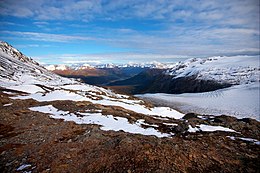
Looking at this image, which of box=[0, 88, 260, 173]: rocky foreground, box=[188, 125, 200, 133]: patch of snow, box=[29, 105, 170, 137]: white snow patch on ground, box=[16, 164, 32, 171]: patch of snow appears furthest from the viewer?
box=[188, 125, 200, 133]: patch of snow

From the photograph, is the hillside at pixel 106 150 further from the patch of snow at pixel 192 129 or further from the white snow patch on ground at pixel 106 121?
the patch of snow at pixel 192 129

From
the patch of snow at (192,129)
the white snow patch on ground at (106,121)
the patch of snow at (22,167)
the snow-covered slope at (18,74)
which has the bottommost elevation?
the patch of snow at (192,129)

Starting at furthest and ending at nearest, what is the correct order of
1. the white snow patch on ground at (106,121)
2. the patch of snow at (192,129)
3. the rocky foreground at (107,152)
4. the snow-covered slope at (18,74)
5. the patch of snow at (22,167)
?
the snow-covered slope at (18,74) → the patch of snow at (192,129) → the white snow patch on ground at (106,121) → the rocky foreground at (107,152) → the patch of snow at (22,167)

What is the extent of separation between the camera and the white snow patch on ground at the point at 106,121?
19041mm

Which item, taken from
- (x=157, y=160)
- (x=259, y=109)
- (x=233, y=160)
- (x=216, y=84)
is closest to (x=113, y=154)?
(x=157, y=160)

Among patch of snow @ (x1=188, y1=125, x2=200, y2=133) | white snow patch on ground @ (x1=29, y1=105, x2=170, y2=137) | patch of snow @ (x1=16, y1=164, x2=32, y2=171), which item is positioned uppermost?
white snow patch on ground @ (x1=29, y1=105, x2=170, y2=137)

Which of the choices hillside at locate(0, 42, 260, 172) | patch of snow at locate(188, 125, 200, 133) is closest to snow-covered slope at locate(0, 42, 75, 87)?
hillside at locate(0, 42, 260, 172)

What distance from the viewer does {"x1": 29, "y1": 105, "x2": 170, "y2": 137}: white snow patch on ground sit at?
19.0 m

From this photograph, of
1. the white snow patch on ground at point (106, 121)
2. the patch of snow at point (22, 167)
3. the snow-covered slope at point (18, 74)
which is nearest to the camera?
the patch of snow at point (22, 167)

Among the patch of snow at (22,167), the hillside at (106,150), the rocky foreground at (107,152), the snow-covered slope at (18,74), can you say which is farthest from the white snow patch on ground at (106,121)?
the snow-covered slope at (18,74)

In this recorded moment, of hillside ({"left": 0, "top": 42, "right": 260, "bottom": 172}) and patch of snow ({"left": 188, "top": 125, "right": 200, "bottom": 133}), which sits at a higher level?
hillside ({"left": 0, "top": 42, "right": 260, "bottom": 172})

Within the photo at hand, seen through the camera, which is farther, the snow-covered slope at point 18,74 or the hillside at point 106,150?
the snow-covered slope at point 18,74

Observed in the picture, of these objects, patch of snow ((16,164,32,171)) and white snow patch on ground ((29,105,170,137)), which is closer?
patch of snow ((16,164,32,171))

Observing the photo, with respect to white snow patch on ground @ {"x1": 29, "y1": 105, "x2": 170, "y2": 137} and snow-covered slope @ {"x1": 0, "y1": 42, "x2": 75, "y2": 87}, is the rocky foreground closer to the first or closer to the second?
white snow patch on ground @ {"x1": 29, "y1": 105, "x2": 170, "y2": 137}
